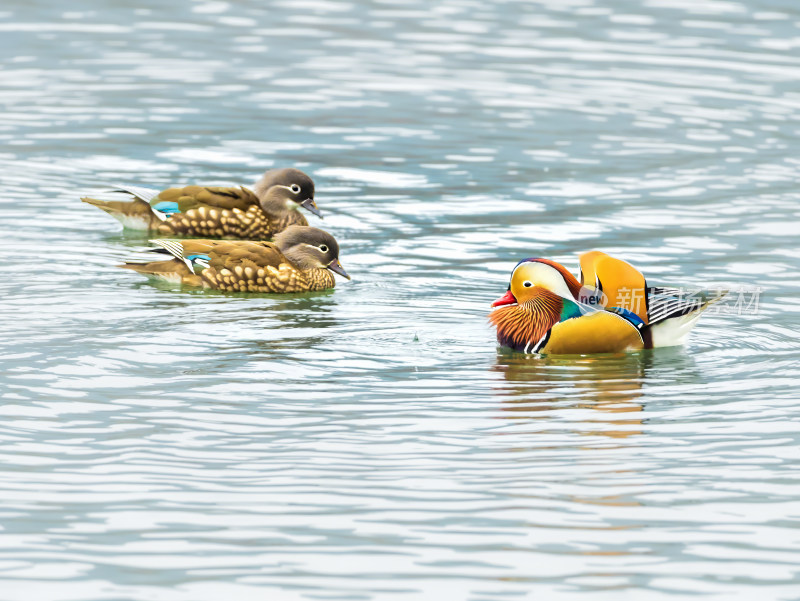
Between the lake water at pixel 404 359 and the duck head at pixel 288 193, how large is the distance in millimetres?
660

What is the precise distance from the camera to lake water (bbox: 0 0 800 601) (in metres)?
6.57

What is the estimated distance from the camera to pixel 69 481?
292 inches

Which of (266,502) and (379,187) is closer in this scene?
(266,502)

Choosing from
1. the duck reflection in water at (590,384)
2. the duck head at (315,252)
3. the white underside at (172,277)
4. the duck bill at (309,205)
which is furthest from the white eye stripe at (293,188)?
the duck reflection in water at (590,384)

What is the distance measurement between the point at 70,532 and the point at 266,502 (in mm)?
910

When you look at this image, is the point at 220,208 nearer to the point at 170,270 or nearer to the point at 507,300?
the point at 170,270

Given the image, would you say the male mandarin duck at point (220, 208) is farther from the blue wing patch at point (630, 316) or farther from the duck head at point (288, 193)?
the blue wing patch at point (630, 316)

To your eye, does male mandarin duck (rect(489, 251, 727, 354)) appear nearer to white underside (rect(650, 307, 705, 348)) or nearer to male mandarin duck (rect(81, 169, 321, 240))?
white underside (rect(650, 307, 705, 348))

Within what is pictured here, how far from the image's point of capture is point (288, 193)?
47.2 ft

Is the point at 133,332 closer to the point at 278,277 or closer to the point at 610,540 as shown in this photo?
the point at 278,277

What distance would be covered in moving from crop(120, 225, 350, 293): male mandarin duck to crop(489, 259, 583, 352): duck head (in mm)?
2366

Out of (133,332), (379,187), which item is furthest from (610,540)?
(379,187)

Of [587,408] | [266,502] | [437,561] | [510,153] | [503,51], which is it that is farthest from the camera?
[503,51]

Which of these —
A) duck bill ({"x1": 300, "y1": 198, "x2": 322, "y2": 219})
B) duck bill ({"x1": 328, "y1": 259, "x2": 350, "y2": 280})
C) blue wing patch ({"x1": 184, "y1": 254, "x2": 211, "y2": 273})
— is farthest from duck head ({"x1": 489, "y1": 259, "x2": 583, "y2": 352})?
duck bill ({"x1": 300, "y1": 198, "x2": 322, "y2": 219})
